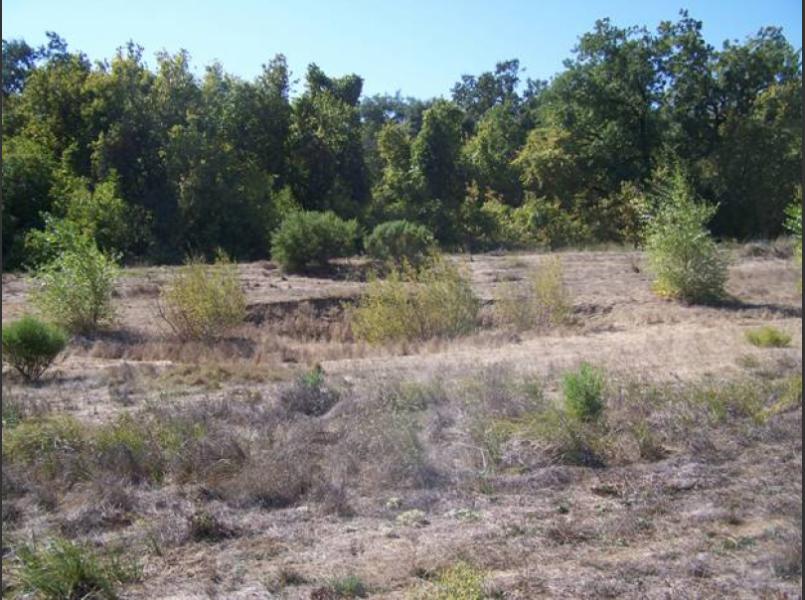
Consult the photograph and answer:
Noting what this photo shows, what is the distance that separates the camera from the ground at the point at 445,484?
19.4ft

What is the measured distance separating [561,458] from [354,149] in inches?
1381

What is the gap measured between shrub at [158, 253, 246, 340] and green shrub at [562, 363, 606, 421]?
12103 millimetres

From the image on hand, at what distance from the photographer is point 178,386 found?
42.4ft

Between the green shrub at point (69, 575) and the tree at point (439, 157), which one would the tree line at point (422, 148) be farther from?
the green shrub at point (69, 575)

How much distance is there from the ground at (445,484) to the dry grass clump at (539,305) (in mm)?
6725

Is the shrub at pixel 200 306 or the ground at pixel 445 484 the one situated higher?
the shrub at pixel 200 306

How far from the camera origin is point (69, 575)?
571cm

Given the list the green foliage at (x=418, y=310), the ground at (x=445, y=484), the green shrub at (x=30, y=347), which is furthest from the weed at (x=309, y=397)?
the green foliage at (x=418, y=310)


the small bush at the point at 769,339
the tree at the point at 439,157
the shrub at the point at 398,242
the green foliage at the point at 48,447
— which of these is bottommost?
the small bush at the point at 769,339

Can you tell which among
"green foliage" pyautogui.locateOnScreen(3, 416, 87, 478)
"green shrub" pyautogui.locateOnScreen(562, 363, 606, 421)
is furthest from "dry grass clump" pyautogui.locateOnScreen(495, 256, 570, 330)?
"green foliage" pyautogui.locateOnScreen(3, 416, 87, 478)

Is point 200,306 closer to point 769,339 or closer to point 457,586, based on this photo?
point 769,339

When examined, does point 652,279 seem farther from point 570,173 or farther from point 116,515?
point 116,515

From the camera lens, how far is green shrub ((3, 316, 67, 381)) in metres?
13.2

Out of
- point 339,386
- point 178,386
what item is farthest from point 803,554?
point 178,386
